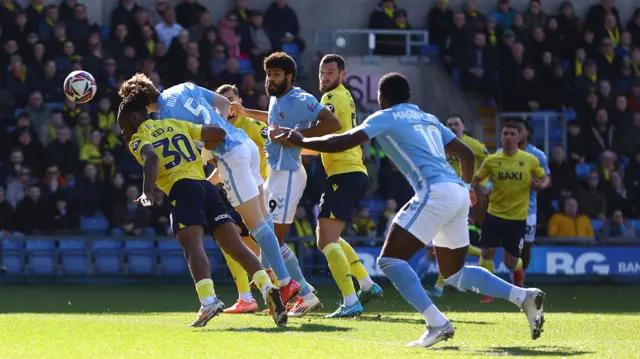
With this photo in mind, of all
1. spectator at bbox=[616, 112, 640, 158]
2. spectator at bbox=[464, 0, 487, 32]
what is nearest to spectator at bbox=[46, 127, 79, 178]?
spectator at bbox=[464, 0, 487, 32]

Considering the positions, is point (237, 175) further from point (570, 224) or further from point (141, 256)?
point (570, 224)

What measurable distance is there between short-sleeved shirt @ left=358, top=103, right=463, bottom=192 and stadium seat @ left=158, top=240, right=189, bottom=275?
34.8 feet

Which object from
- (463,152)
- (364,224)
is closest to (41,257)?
(364,224)

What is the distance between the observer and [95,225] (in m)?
20.2

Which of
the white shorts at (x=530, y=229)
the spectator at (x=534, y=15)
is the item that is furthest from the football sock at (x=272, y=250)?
the spectator at (x=534, y=15)

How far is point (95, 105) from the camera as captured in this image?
2136cm

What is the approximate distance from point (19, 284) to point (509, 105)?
32.3 feet

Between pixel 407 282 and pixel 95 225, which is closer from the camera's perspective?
pixel 407 282

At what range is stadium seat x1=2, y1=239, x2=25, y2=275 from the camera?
19.2 meters

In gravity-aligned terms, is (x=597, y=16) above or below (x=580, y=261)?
above

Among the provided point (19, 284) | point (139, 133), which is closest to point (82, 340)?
point (139, 133)

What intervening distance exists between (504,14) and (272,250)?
51.6 ft

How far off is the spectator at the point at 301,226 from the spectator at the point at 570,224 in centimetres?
393

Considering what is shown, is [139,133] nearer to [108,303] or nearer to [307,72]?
[108,303]
